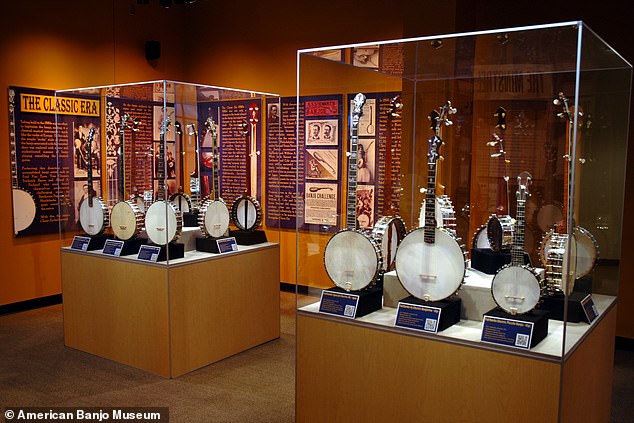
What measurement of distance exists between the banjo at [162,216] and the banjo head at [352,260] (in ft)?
4.60

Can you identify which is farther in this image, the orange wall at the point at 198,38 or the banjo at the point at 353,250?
the orange wall at the point at 198,38

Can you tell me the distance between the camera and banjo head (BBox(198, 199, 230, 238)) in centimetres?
414

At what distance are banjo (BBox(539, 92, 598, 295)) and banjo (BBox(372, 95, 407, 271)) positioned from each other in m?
0.65

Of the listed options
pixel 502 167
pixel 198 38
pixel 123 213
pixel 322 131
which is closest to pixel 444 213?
pixel 502 167

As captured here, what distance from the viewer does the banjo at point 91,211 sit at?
4.14 metres

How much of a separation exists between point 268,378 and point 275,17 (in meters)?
3.82

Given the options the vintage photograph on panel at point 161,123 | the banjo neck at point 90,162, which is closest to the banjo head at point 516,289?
the vintage photograph on panel at point 161,123

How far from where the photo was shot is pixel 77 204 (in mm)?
4273

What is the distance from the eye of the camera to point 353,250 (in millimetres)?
2672

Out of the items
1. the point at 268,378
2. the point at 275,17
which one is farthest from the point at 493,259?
the point at 275,17

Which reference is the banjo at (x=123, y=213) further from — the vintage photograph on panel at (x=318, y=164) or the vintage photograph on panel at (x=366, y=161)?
the vintage photograph on panel at (x=366, y=161)

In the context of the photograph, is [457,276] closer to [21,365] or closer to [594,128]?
[594,128]

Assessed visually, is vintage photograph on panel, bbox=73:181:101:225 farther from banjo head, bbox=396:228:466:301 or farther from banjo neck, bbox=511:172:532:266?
banjo neck, bbox=511:172:532:266

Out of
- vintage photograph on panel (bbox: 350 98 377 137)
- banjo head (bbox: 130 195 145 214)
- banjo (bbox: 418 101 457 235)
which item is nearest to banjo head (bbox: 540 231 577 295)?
banjo (bbox: 418 101 457 235)
